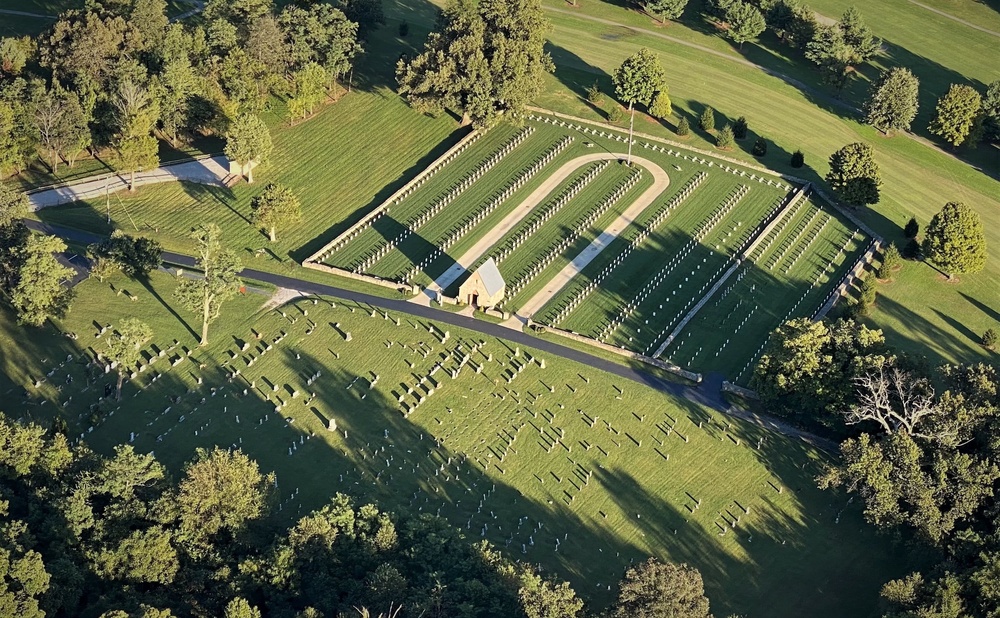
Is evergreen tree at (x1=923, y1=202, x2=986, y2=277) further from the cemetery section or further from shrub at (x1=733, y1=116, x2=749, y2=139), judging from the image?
shrub at (x1=733, y1=116, x2=749, y2=139)

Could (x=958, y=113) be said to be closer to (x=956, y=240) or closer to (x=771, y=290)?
(x=956, y=240)

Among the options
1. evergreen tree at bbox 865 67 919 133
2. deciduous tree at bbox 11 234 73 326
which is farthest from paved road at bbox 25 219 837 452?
evergreen tree at bbox 865 67 919 133

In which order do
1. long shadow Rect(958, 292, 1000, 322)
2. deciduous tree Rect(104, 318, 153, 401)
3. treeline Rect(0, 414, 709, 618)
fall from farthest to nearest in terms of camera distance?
long shadow Rect(958, 292, 1000, 322) → deciduous tree Rect(104, 318, 153, 401) → treeline Rect(0, 414, 709, 618)

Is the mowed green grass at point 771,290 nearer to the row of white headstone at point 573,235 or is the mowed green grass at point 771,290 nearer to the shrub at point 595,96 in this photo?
the row of white headstone at point 573,235

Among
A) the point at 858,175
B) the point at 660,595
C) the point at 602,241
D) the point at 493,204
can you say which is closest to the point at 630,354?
the point at 602,241

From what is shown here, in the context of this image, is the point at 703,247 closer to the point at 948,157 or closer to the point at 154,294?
the point at 948,157

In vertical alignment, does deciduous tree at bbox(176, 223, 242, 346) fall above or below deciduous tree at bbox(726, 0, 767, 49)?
below
